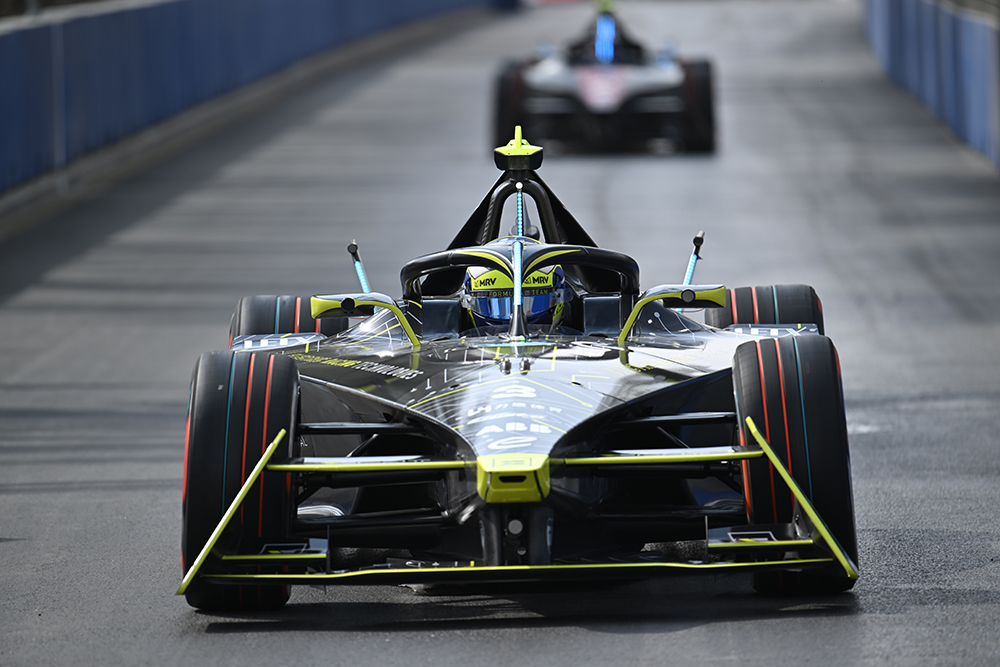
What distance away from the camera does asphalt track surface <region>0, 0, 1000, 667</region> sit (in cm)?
570

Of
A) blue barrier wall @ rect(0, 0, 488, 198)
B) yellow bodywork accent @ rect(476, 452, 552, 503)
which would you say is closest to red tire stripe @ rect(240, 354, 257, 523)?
yellow bodywork accent @ rect(476, 452, 552, 503)

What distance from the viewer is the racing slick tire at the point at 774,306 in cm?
833

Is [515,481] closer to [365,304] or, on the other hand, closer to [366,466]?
[366,466]

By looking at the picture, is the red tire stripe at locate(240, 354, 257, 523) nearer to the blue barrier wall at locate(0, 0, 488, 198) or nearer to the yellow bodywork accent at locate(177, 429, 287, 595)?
the yellow bodywork accent at locate(177, 429, 287, 595)

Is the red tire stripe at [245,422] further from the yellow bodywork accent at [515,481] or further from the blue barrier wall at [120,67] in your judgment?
the blue barrier wall at [120,67]

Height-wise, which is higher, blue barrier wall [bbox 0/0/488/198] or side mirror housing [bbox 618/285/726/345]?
blue barrier wall [bbox 0/0/488/198]

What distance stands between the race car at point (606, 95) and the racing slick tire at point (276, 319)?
1298 centimetres

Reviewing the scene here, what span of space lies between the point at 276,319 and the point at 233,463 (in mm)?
2709

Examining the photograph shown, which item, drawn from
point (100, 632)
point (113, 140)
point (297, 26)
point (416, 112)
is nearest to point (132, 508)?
point (100, 632)

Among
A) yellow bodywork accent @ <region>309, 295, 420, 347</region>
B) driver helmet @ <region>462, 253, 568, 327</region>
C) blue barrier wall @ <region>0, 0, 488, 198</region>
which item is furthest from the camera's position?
blue barrier wall @ <region>0, 0, 488, 198</region>

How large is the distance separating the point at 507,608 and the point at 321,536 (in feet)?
2.29

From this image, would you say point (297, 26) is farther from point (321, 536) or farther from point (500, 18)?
point (321, 536)

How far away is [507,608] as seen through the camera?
603cm

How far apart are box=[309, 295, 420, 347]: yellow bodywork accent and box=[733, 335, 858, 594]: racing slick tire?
5.49 ft
